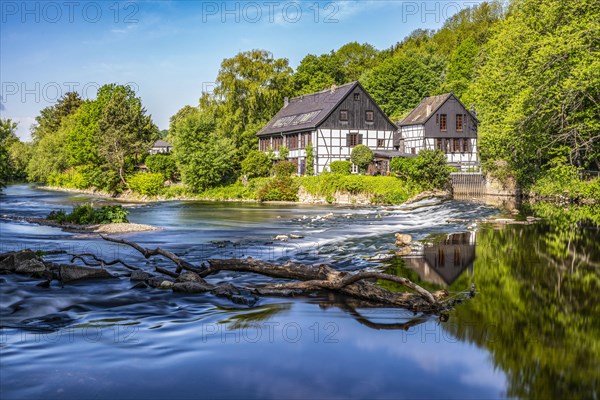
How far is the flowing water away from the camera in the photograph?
313 inches

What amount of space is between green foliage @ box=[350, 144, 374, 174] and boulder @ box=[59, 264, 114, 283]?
3870 cm

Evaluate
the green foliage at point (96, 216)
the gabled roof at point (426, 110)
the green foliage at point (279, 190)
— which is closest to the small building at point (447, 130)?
the gabled roof at point (426, 110)

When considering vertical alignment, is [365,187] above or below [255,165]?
below

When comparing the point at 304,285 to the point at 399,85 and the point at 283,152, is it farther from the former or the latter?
the point at 399,85

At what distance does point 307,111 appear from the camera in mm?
60906

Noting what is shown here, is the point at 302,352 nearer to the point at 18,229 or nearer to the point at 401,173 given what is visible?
the point at 18,229

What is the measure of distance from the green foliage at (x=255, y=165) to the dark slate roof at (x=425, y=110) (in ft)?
56.3

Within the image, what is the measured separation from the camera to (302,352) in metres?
9.37

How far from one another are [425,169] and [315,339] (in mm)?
37572

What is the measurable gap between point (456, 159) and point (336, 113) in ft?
51.3

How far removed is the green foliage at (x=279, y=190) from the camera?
50188 millimetres

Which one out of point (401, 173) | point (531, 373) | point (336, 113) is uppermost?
point (336, 113)

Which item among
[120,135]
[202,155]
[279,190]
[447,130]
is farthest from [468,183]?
[120,135]

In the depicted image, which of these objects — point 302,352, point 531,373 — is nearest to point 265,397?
point 302,352
